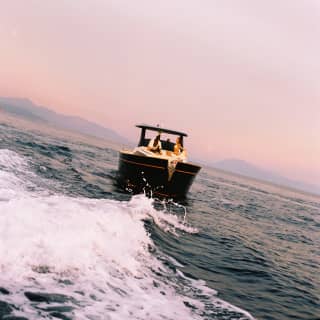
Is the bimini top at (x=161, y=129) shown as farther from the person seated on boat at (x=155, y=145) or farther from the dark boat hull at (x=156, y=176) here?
the dark boat hull at (x=156, y=176)

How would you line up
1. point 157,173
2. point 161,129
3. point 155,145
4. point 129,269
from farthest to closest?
point 161,129 → point 155,145 → point 157,173 → point 129,269

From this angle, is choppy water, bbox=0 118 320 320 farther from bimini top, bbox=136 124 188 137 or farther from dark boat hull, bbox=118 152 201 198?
bimini top, bbox=136 124 188 137

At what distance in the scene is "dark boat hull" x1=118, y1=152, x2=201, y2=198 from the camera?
57.4 feet

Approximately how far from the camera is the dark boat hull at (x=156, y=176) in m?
17.5

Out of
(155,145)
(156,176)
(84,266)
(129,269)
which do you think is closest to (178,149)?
(155,145)

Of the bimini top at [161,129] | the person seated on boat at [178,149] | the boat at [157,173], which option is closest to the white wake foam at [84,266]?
the boat at [157,173]

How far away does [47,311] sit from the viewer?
4.25 m

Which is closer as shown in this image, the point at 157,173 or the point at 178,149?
the point at 157,173

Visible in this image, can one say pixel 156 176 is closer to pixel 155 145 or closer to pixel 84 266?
pixel 155 145

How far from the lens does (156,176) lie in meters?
17.6

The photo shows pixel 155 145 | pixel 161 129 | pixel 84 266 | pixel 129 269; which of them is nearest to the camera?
pixel 84 266

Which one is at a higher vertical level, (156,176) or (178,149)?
(178,149)

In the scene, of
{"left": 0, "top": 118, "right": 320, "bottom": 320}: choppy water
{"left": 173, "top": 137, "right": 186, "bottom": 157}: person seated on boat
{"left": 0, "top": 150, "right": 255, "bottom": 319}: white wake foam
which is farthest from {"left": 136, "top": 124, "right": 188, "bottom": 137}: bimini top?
{"left": 0, "top": 150, "right": 255, "bottom": 319}: white wake foam

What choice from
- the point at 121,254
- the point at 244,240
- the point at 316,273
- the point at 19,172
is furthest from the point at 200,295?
the point at 19,172
